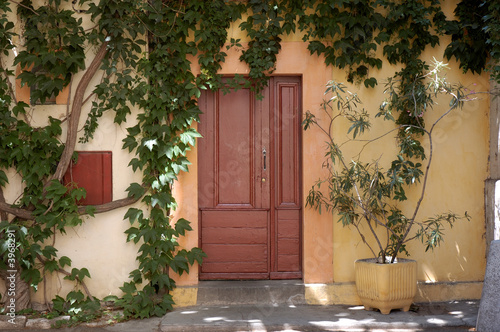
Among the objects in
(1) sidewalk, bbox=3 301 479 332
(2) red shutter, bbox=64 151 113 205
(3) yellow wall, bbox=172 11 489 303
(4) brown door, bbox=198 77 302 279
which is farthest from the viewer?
(4) brown door, bbox=198 77 302 279

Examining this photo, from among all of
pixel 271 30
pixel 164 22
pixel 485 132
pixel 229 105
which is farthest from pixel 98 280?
pixel 485 132

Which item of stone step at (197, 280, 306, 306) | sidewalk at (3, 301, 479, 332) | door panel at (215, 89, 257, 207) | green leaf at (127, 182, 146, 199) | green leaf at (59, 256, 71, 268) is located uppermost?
door panel at (215, 89, 257, 207)

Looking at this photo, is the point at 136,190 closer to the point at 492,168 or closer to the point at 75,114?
the point at 75,114

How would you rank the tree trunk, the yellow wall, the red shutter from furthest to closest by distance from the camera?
the yellow wall → the red shutter → the tree trunk

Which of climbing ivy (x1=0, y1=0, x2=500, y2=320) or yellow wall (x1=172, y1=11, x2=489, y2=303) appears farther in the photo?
yellow wall (x1=172, y1=11, x2=489, y2=303)

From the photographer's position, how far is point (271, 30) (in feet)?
20.2

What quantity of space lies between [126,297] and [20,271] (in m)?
1.12

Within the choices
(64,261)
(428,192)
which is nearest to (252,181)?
(428,192)

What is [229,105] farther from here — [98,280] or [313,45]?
[98,280]

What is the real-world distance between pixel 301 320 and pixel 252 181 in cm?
166

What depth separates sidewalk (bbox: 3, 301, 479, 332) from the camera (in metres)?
5.41

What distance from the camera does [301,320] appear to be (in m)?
5.56

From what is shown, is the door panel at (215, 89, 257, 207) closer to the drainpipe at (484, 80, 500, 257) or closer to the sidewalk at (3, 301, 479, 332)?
the sidewalk at (3, 301, 479, 332)

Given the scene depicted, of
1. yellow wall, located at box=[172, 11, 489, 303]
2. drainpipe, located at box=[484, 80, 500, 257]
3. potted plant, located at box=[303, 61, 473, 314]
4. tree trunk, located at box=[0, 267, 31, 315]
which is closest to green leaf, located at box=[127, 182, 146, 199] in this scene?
yellow wall, located at box=[172, 11, 489, 303]
